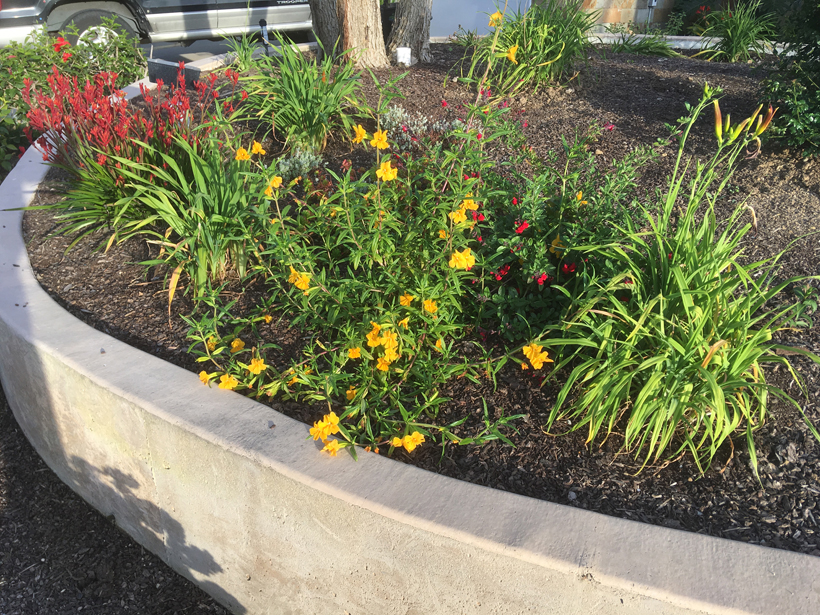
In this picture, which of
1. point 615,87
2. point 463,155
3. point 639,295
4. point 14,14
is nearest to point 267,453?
point 639,295

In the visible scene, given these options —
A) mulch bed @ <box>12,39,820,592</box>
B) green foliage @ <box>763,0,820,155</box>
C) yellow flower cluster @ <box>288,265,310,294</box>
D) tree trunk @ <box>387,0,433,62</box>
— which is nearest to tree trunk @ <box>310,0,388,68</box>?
tree trunk @ <box>387,0,433,62</box>

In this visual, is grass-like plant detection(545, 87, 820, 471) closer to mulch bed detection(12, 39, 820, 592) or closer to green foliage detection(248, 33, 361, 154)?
mulch bed detection(12, 39, 820, 592)

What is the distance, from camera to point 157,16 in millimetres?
8062

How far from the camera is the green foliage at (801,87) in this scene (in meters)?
3.59

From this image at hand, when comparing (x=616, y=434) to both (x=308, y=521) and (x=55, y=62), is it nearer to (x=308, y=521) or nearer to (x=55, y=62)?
(x=308, y=521)

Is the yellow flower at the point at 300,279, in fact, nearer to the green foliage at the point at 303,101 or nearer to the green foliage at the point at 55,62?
the green foliage at the point at 303,101

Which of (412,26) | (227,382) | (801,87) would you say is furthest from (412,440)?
(412,26)

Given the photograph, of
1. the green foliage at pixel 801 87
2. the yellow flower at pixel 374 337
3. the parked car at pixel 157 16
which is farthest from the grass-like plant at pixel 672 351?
the parked car at pixel 157 16

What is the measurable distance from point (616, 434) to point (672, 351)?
1.29ft

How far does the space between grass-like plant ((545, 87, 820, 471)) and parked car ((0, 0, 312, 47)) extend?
6.08 m

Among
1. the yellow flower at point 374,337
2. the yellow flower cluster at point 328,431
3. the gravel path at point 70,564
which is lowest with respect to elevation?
the gravel path at point 70,564

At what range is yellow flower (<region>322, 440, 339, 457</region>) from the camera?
1.88 meters

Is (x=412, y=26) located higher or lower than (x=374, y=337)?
higher

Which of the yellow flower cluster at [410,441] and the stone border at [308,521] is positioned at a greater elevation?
the yellow flower cluster at [410,441]
